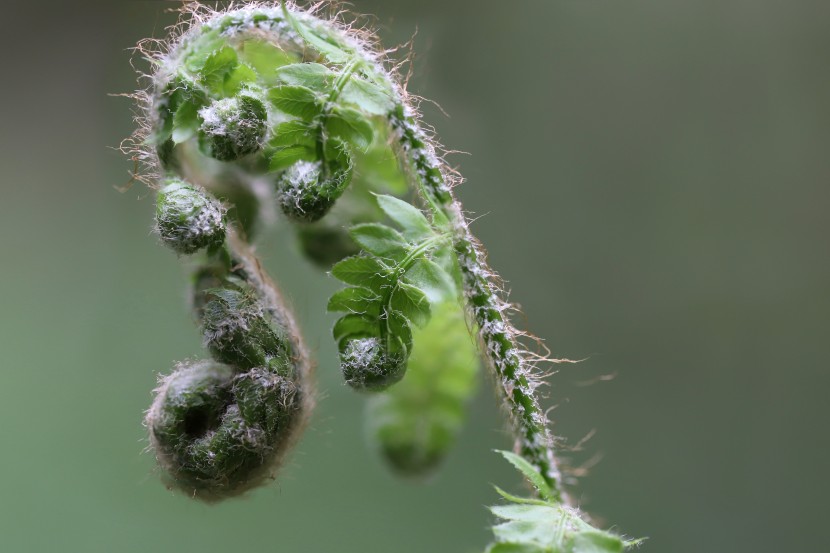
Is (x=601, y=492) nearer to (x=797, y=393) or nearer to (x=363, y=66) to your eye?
(x=797, y=393)

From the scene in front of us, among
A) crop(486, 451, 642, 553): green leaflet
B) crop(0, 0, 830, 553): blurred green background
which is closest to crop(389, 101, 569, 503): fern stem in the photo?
crop(486, 451, 642, 553): green leaflet

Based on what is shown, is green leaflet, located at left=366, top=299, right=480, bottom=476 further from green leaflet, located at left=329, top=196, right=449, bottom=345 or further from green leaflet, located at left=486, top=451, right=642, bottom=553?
green leaflet, located at left=486, top=451, right=642, bottom=553

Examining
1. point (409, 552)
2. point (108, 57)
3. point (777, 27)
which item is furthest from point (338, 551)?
point (777, 27)

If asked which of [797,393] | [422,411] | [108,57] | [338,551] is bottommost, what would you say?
[338,551]

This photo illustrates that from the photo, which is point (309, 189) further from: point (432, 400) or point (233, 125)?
point (432, 400)

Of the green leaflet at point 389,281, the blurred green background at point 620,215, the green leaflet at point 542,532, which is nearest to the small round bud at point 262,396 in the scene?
the green leaflet at point 389,281

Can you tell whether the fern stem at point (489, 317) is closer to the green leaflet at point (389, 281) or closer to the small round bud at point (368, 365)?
the green leaflet at point (389, 281)

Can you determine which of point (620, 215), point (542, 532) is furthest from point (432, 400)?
point (620, 215)
